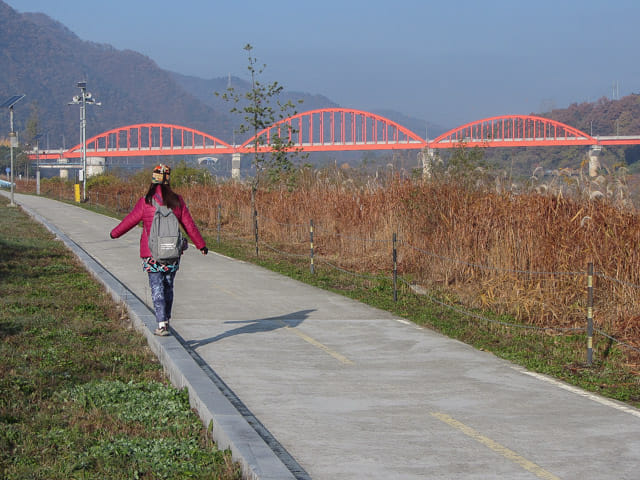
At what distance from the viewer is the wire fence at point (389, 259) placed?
33.1ft

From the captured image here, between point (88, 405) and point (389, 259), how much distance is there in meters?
11.0

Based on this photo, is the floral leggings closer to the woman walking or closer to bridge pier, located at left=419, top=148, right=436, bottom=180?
the woman walking

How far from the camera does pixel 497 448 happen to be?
572 cm

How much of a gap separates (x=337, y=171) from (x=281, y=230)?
2.57 m

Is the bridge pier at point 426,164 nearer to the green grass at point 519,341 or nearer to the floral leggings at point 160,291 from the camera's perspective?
the green grass at point 519,341

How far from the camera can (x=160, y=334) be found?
9016 millimetres

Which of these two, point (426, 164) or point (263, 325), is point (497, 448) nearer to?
point (263, 325)

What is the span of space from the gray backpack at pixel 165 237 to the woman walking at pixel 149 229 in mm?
77

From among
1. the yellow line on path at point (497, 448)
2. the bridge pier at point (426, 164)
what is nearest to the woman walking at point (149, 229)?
the yellow line on path at point (497, 448)

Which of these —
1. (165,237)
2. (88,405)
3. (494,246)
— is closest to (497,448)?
(88,405)

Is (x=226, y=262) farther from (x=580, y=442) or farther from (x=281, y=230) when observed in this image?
(x=580, y=442)

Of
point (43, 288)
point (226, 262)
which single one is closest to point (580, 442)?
point (43, 288)

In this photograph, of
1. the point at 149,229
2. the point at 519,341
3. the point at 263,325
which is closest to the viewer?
the point at 149,229

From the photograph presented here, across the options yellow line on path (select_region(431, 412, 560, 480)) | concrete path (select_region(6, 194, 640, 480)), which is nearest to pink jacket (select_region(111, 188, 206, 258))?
concrete path (select_region(6, 194, 640, 480))
